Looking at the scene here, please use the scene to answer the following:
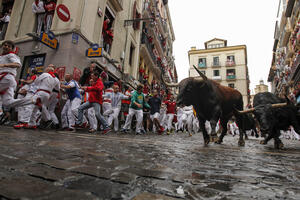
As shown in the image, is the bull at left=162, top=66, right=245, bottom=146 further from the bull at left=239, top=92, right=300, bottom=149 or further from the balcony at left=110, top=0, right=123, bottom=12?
the balcony at left=110, top=0, right=123, bottom=12

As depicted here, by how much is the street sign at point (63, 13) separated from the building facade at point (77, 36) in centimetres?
53

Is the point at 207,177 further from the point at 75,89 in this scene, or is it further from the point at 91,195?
the point at 75,89

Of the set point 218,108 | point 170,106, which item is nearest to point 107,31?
point 170,106

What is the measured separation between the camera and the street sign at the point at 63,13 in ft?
29.7

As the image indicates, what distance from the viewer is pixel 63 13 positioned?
9344 millimetres

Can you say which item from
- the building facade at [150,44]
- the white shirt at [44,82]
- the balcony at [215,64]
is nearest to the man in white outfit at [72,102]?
the white shirt at [44,82]

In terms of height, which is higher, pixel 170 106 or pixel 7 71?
pixel 170 106

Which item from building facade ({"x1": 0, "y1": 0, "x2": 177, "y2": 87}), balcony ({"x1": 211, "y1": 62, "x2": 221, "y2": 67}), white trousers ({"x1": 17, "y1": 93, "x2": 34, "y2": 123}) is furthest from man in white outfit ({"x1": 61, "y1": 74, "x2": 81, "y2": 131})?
balcony ({"x1": 211, "y1": 62, "x2": 221, "y2": 67})

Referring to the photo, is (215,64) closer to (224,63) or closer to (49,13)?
(224,63)

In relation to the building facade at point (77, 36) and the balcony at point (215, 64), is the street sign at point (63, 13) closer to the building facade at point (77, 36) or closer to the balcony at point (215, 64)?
the building facade at point (77, 36)

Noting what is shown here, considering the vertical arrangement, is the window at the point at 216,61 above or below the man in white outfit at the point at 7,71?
above

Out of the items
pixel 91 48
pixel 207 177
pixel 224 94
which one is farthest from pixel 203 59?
pixel 207 177

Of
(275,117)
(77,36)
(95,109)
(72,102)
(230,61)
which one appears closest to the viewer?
(275,117)

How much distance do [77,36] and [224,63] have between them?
4022 cm
